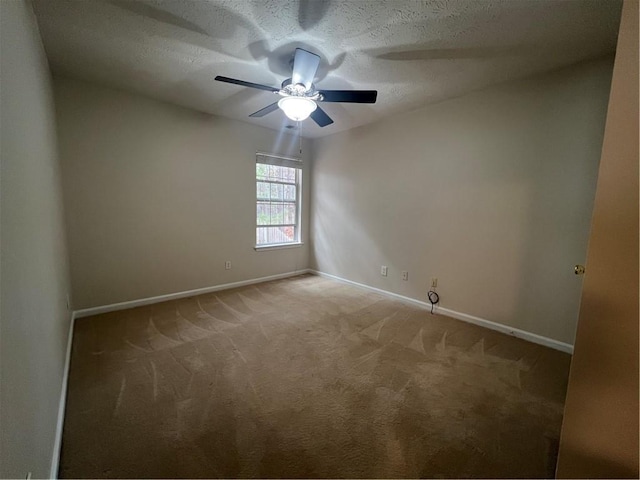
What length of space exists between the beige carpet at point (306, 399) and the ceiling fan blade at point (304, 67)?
7.26 ft

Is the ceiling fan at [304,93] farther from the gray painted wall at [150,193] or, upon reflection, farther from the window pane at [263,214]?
the window pane at [263,214]

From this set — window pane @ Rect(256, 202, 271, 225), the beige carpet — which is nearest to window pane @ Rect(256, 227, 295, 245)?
window pane @ Rect(256, 202, 271, 225)

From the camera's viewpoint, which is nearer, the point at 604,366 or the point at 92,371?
the point at 604,366

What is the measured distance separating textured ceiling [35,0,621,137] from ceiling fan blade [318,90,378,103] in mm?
312

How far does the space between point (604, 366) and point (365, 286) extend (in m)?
3.28

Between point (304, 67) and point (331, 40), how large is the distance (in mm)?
279

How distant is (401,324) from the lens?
2.86 m

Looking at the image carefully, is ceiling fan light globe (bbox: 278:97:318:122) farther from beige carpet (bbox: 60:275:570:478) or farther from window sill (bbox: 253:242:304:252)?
window sill (bbox: 253:242:304:252)

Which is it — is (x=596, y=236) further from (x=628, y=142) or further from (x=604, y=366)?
(x=604, y=366)

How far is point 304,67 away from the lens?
195cm

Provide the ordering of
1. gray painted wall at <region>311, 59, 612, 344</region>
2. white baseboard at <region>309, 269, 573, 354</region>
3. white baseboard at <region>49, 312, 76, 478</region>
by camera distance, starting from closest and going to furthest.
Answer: white baseboard at <region>49, 312, 76, 478</region>
gray painted wall at <region>311, 59, 612, 344</region>
white baseboard at <region>309, 269, 573, 354</region>

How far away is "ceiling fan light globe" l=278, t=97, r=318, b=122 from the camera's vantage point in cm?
212

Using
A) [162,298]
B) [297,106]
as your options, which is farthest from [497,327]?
[162,298]

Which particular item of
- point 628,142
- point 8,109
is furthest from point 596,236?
point 8,109
